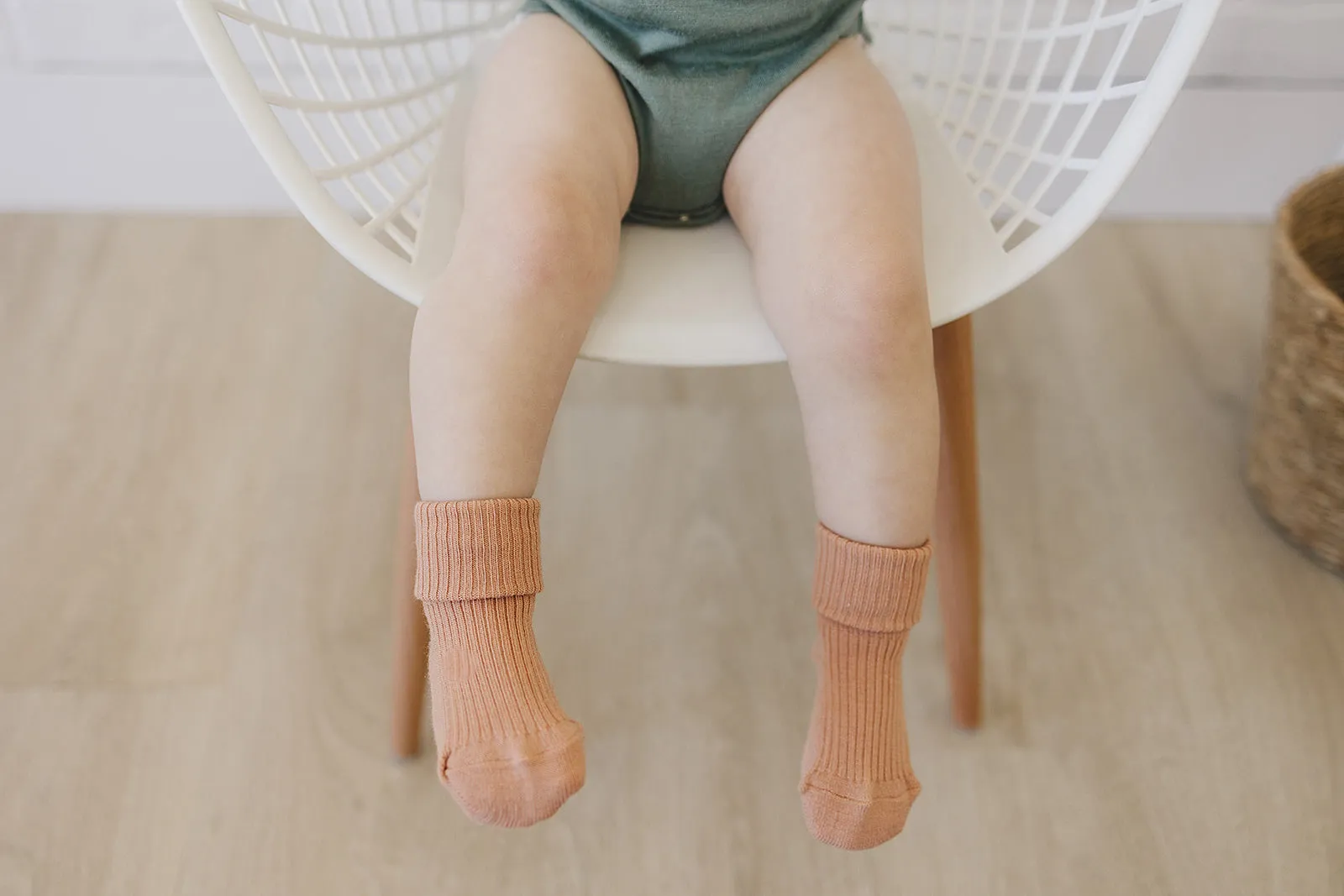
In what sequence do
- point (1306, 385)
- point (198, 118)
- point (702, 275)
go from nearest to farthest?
1. point (702, 275)
2. point (1306, 385)
3. point (198, 118)

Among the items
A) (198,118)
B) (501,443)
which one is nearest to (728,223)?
(501,443)

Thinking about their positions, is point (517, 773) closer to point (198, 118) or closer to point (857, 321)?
point (857, 321)

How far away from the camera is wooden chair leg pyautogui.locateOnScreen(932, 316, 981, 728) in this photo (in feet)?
2.55

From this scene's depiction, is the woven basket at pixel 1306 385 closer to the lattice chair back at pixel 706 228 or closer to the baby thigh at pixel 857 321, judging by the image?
the lattice chair back at pixel 706 228

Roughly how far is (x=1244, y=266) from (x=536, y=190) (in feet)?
3.44

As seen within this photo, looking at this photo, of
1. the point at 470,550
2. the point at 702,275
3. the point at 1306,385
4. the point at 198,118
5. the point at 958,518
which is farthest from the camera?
the point at 198,118

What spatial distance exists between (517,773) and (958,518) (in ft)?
1.28

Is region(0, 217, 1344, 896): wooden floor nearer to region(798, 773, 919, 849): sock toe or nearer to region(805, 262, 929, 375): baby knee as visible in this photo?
region(798, 773, 919, 849): sock toe

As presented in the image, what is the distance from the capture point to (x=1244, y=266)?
134 cm

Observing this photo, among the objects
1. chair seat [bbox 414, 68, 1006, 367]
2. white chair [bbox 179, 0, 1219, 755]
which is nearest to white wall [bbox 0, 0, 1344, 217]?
white chair [bbox 179, 0, 1219, 755]

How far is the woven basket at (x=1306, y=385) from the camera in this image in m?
0.91

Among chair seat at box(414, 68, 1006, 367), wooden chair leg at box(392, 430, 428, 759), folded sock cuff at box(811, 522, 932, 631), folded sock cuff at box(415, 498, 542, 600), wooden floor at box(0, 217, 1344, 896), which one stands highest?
chair seat at box(414, 68, 1006, 367)

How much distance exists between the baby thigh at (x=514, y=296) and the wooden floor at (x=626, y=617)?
1.19 feet

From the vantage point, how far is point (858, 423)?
64cm
